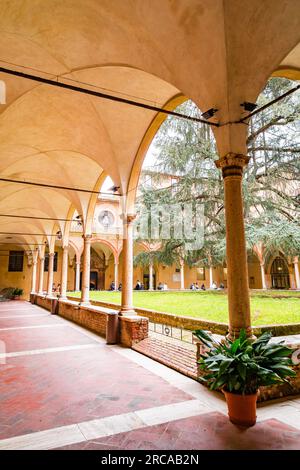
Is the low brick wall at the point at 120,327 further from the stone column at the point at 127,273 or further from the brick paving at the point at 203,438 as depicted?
the brick paving at the point at 203,438

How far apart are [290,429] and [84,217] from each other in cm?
1003

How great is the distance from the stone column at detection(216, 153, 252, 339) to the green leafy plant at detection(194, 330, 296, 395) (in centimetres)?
71

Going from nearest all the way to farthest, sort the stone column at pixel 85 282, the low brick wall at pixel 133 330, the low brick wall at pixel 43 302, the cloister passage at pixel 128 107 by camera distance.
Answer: the cloister passage at pixel 128 107, the low brick wall at pixel 133 330, the stone column at pixel 85 282, the low brick wall at pixel 43 302

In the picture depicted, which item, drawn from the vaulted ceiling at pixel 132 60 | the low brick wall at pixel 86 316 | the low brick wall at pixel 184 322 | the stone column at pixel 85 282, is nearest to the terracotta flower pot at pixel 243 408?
the vaulted ceiling at pixel 132 60

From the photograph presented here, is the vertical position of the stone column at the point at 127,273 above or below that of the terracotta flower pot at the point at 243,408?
above

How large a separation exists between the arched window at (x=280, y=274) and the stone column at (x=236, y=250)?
25.9 m

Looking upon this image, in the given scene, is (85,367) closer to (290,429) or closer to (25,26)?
(290,429)

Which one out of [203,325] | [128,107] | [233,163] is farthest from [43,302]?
[233,163]

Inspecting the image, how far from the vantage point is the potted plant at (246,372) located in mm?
2830

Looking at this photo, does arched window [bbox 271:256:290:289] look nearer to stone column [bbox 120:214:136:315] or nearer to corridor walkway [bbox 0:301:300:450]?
stone column [bbox 120:214:136:315]

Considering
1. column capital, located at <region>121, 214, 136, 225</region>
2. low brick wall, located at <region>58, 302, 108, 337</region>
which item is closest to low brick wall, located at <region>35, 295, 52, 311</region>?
low brick wall, located at <region>58, 302, 108, 337</region>

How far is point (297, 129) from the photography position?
428 inches

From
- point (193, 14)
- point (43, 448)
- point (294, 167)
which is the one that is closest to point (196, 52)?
point (193, 14)

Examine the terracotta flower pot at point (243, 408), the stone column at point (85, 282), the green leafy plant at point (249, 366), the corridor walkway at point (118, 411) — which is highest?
the stone column at point (85, 282)
